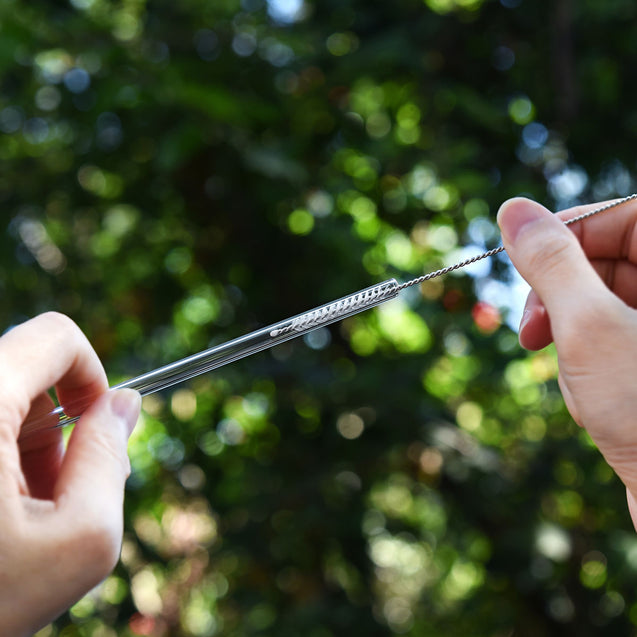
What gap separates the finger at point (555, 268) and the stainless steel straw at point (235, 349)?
0.17 feet

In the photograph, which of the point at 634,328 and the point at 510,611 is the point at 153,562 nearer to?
the point at 510,611

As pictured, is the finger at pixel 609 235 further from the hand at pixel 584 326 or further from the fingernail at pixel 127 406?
the fingernail at pixel 127 406

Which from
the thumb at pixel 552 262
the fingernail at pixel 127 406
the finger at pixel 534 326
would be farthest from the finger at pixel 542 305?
the fingernail at pixel 127 406

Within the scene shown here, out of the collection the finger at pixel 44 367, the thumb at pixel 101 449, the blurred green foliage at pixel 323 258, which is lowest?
the blurred green foliage at pixel 323 258

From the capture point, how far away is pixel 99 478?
55 cm

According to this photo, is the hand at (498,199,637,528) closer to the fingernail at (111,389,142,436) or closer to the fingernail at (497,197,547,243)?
the fingernail at (497,197,547,243)

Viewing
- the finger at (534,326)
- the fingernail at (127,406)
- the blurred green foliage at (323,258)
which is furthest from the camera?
the blurred green foliage at (323,258)

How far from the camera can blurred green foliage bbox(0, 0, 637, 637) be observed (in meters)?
1.48

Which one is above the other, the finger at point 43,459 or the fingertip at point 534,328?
the finger at point 43,459

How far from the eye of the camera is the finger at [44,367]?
1.77ft

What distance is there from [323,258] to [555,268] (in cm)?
96

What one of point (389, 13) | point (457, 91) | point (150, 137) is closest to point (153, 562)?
point (150, 137)

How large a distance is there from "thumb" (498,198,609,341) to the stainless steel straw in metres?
0.05

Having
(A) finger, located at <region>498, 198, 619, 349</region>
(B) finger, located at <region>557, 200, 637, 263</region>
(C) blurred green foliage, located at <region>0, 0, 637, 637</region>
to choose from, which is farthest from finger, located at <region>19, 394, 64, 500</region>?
(C) blurred green foliage, located at <region>0, 0, 637, 637</region>
